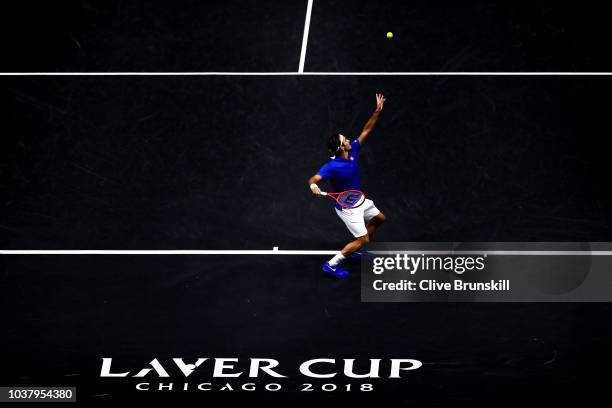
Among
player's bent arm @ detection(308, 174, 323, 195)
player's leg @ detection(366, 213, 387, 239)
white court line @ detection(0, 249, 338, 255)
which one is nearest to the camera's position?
player's bent arm @ detection(308, 174, 323, 195)

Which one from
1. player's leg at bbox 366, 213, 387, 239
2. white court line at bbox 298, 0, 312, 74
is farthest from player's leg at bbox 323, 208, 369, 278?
white court line at bbox 298, 0, 312, 74

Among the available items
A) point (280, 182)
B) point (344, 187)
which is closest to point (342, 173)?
point (344, 187)

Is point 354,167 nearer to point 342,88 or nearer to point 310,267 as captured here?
point 310,267

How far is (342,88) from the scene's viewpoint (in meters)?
22.0

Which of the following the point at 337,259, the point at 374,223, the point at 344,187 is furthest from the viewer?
the point at 374,223

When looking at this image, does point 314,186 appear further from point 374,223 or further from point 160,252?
point 160,252

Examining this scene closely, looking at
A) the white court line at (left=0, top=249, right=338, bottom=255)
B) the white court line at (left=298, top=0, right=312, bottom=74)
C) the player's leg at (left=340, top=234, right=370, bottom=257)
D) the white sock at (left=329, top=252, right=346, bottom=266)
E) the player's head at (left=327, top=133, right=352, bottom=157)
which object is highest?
the white court line at (left=298, top=0, right=312, bottom=74)

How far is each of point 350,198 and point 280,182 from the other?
2.84 m

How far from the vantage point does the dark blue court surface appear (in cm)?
1541

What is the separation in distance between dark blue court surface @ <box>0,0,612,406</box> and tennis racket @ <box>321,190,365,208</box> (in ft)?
3.62

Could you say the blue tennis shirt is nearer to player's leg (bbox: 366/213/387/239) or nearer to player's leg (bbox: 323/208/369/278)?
player's leg (bbox: 323/208/369/278)

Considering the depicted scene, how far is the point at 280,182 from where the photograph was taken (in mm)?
19812

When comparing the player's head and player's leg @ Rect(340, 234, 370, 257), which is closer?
player's leg @ Rect(340, 234, 370, 257)

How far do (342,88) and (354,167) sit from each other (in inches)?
199
